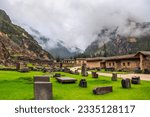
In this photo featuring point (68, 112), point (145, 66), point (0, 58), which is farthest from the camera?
point (145, 66)


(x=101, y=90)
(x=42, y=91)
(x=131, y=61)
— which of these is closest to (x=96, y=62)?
(x=131, y=61)

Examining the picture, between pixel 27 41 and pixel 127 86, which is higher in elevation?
pixel 27 41

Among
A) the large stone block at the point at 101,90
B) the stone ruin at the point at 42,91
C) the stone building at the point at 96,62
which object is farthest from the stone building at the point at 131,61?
the stone ruin at the point at 42,91

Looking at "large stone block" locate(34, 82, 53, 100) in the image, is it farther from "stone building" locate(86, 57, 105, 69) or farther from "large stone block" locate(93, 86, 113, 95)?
"stone building" locate(86, 57, 105, 69)

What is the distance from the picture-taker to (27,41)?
6594 inches

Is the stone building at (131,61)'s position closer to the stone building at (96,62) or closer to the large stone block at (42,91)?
the stone building at (96,62)

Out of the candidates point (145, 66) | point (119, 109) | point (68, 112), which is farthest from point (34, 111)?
point (145, 66)

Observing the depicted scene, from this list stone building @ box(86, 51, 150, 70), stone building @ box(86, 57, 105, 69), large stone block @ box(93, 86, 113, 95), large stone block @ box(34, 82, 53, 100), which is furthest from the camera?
stone building @ box(86, 57, 105, 69)

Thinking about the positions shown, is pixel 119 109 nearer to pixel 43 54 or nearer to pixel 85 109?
pixel 85 109

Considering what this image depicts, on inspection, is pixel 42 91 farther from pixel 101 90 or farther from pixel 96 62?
pixel 96 62

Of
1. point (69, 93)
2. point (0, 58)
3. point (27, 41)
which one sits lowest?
point (69, 93)

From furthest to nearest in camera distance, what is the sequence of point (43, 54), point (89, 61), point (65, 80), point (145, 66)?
1. point (43, 54)
2. point (89, 61)
3. point (145, 66)
4. point (65, 80)

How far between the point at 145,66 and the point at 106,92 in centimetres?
4375

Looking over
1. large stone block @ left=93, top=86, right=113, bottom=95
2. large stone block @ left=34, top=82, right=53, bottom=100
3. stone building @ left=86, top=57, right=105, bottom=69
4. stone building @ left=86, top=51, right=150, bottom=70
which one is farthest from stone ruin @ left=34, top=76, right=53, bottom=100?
stone building @ left=86, top=57, right=105, bottom=69
